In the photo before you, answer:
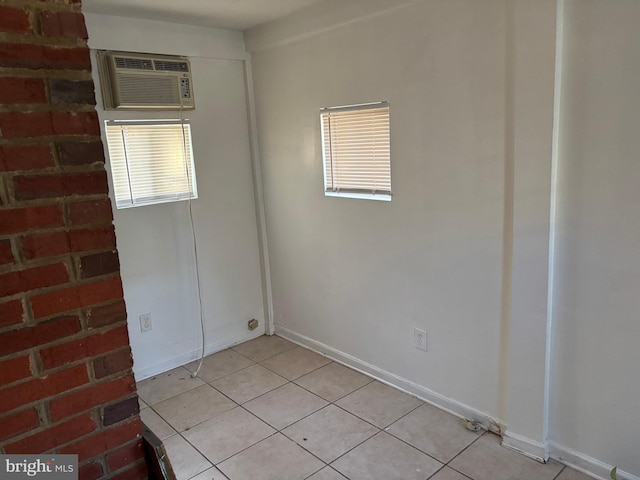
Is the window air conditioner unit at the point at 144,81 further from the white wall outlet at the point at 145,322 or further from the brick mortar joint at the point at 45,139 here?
the brick mortar joint at the point at 45,139

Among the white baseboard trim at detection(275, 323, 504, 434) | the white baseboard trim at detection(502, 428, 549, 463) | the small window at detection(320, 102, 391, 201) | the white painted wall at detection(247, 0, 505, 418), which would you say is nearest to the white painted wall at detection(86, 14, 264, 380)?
the white painted wall at detection(247, 0, 505, 418)

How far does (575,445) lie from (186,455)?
1.88 metres

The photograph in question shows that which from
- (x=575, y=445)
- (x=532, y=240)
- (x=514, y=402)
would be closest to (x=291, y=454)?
(x=514, y=402)

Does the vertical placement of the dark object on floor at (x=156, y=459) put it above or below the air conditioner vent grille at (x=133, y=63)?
below

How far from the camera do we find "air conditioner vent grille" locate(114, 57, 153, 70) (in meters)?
2.83

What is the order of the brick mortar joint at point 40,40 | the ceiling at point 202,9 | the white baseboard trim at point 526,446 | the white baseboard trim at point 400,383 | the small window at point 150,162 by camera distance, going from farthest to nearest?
the small window at point 150,162 < the ceiling at point 202,9 < the white baseboard trim at point 400,383 < the white baseboard trim at point 526,446 < the brick mortar joint at point 40,40

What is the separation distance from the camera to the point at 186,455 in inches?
95.9

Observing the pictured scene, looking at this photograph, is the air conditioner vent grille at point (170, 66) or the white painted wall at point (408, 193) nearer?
the white painted wall at point (408, 193)

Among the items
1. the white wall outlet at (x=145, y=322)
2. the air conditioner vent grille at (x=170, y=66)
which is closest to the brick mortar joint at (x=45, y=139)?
the air conditioner vent grille at (x=170, y=66)

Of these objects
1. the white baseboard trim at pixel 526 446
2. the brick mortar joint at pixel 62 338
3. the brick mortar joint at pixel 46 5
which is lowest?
the white baseboard trim at pixel 526 446

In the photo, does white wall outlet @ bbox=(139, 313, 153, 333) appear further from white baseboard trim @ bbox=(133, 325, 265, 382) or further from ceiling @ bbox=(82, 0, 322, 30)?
ceiling @ bbox=(82, 0, 322, 30)

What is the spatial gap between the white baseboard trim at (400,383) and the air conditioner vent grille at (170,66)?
2050 mm

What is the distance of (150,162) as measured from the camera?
3.11 m

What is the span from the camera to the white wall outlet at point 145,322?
319 centimetres
